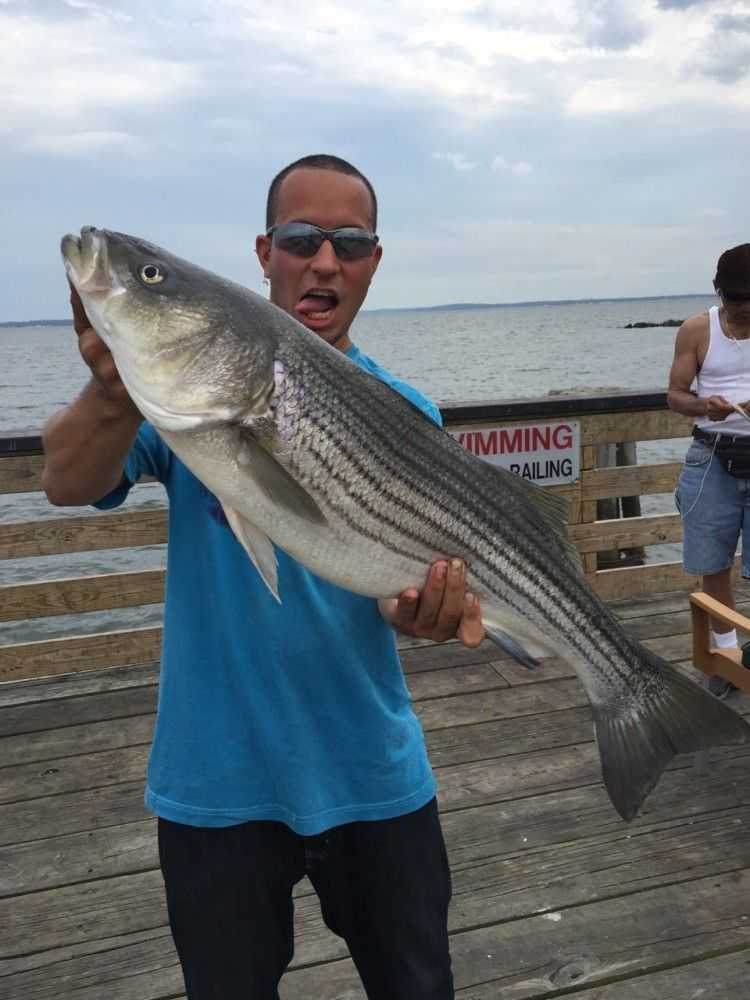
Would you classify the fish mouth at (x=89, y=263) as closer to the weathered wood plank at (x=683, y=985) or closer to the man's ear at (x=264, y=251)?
the man's ear at (x=264, y=251)

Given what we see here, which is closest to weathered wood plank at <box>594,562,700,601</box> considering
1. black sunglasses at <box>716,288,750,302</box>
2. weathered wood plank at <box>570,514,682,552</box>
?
weathered wood plank at <box>570,514,682,552</box>

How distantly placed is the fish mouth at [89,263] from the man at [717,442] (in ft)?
14.6

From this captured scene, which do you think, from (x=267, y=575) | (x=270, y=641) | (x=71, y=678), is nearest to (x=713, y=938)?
(x=270, y=641)

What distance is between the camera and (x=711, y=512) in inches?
218

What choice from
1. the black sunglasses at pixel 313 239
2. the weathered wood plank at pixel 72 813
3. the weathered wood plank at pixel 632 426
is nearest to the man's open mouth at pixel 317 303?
the black sunglasses at pixel 313 239

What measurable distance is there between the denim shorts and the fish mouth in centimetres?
461

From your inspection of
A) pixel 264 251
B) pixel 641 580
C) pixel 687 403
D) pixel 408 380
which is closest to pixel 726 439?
pixel 687 403

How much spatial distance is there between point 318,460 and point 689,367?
4392 mm

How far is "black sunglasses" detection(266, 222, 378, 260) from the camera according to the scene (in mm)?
2291

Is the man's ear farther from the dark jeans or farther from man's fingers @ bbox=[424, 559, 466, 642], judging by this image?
the dark jeans

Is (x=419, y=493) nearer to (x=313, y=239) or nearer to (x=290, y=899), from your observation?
(x=313, y=239)

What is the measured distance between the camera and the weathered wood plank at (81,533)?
5.25 meters

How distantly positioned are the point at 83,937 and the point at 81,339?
255 centimetres

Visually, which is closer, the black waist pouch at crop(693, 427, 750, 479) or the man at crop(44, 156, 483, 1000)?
the man at crop(44, 156, 483, 1000)
